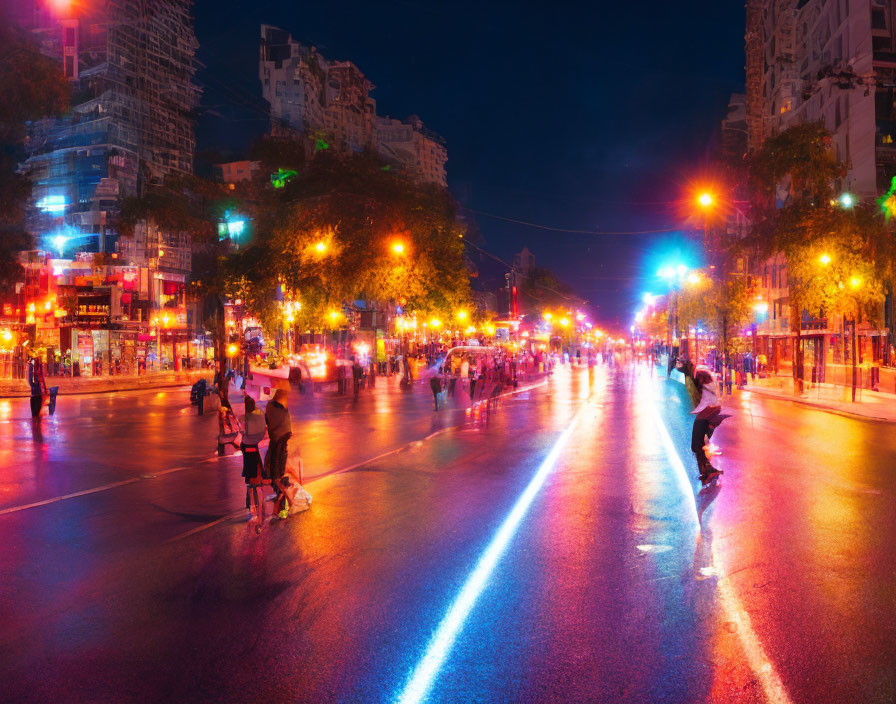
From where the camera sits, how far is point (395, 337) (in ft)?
255

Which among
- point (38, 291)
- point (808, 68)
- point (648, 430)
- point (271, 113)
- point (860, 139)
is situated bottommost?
point (648, 430)

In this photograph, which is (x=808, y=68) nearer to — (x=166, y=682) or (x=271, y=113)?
(x=166, y=682)

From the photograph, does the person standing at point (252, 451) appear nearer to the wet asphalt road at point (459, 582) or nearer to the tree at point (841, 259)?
the wet asphalt road at point (459, 582)

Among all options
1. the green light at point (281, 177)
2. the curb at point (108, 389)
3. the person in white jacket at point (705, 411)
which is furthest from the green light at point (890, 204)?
the curb at point (108, 389)

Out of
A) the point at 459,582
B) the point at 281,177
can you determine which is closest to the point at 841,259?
the point at 459,582

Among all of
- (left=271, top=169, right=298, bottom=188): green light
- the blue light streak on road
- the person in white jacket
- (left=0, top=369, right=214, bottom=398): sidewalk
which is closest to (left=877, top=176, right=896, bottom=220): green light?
the person in white jacket

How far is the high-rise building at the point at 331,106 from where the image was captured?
9681cm

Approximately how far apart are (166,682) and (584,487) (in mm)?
7065

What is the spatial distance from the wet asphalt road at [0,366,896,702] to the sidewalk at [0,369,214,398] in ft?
80.2

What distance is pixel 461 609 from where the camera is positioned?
5.48 metres

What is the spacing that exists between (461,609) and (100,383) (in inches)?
1524

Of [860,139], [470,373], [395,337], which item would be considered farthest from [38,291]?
[860,139]

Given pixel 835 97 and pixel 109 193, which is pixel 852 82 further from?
pixel 109 193

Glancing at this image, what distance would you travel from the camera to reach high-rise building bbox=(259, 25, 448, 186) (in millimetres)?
96812
